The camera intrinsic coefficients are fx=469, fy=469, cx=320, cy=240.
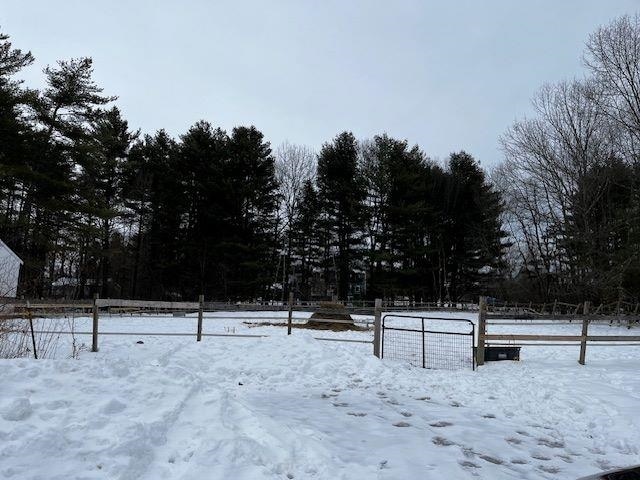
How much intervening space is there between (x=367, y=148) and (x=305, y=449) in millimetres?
46061

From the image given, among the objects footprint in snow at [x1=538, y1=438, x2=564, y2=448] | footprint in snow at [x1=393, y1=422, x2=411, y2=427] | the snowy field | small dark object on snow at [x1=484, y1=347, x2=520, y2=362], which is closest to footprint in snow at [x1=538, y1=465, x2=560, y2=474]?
the snowy field

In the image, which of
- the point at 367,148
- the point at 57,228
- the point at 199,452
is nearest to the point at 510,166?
the point at 367,148

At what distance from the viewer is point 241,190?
43031 millimetres

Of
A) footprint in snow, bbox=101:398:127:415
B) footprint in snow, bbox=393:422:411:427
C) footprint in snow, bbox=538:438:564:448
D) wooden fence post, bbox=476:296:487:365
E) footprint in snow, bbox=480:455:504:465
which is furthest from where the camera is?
wooden fence post, bbox=476:296:487:365

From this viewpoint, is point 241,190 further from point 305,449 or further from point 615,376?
point 305,449

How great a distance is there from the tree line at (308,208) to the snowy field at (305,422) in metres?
23.6

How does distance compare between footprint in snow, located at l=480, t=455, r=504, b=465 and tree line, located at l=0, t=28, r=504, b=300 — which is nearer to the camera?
footprint in snow, located at l=480, t=455, r=504, b=465

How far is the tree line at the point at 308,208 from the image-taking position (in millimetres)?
30906

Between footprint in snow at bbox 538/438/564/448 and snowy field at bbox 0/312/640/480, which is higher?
snowy field at bbox 0/312/640/480

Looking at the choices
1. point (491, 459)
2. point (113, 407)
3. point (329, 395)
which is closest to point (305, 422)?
point (329, 395)

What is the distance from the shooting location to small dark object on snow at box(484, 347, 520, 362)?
38.4 feet

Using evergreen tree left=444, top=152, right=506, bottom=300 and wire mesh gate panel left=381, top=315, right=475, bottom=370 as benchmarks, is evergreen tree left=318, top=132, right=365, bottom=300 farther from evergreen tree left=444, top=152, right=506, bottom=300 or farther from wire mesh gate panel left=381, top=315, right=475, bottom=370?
wire mesh gate panel left=381, top=315, right=475, bottom=370

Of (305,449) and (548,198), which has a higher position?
(548,198)

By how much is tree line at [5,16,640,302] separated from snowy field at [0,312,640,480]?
23591mm
